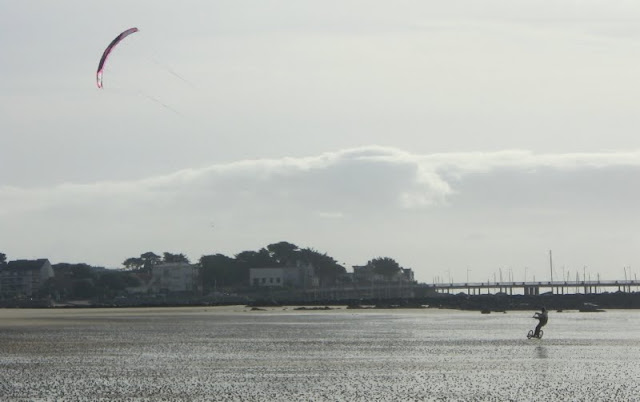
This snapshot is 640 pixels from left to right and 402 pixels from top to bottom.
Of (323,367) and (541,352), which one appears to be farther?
(541,352)

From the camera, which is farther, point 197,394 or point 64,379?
point 64,379

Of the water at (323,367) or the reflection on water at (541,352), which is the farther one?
the reflection on water at (541,352)

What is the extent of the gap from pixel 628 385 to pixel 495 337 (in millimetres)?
25297

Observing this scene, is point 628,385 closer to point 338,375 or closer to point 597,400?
point 597,400

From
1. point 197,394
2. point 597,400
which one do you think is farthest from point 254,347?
point 597,400

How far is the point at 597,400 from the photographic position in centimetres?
3050

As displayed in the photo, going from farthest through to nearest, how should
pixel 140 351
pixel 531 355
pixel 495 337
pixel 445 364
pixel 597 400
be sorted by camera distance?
pixel 495 337, pixel 140 351, pixel 531 355, pixel 445 364, pixel 597 400

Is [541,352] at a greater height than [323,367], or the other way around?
[541,352]

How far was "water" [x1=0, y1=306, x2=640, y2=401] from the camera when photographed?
3231 centimetres

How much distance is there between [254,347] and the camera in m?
51.1

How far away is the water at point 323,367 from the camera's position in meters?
32.3

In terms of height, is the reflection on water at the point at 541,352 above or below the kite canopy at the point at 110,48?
below

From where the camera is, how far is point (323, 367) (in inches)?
1578

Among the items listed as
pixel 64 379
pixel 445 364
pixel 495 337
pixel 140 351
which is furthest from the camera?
pixel 495 337
